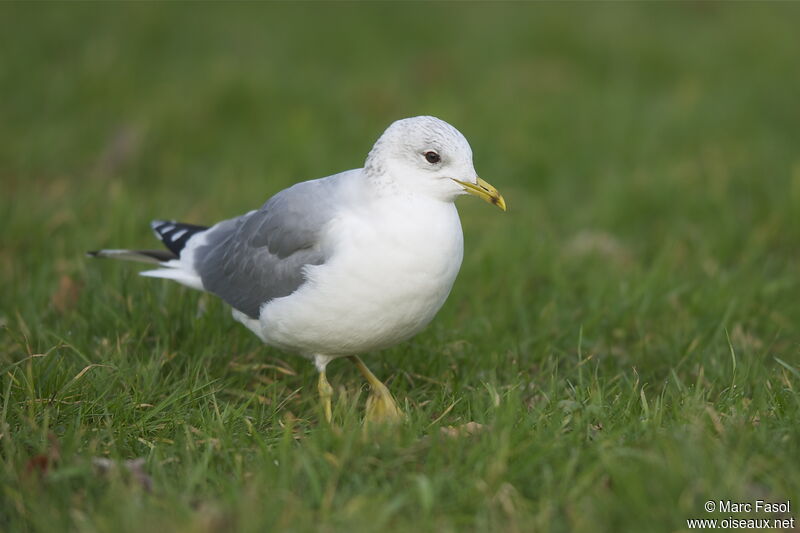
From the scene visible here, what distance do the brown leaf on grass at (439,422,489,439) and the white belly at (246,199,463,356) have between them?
1.57ft

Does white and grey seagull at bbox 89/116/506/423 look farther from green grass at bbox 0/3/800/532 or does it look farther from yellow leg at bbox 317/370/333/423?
green grass at bbox 0/3/800/532

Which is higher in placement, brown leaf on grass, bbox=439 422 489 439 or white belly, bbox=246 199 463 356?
white belly, bbox=246 199 463 356

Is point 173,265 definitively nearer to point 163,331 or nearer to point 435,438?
point 163,331

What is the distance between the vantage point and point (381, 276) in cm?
336

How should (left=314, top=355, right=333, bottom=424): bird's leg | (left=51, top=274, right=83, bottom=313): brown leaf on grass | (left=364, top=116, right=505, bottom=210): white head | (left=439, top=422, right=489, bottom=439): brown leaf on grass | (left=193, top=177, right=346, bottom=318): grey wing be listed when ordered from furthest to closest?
(left=51, top=274, right=83, bottom=313): brown leaf on grass, (left=314, top=355, right=333, bottom=424): bird's leg, (left=193, top=177, right=346, bottom=318): grey wing, (left=364, top=116, right=505, bottom=210): white head, (left=439, top=422, right=489, bottom=439): brown leaf on grass

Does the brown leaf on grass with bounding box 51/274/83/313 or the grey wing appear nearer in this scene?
the grey wing

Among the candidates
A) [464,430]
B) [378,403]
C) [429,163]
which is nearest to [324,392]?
[378,403]

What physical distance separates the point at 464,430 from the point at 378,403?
686mm

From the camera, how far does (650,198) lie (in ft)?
20.1

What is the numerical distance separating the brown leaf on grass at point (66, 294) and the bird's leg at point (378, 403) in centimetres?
152

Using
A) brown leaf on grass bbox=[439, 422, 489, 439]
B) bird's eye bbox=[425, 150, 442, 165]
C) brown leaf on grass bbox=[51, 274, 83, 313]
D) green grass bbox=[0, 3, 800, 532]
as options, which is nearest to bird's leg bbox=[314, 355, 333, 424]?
green grass bbox=[0, 3, 800, 532]

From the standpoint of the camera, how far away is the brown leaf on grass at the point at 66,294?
4.50 meters

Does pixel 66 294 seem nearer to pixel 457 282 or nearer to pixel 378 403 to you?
pixel 378 403

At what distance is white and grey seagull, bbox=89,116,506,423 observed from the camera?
3.38 m
